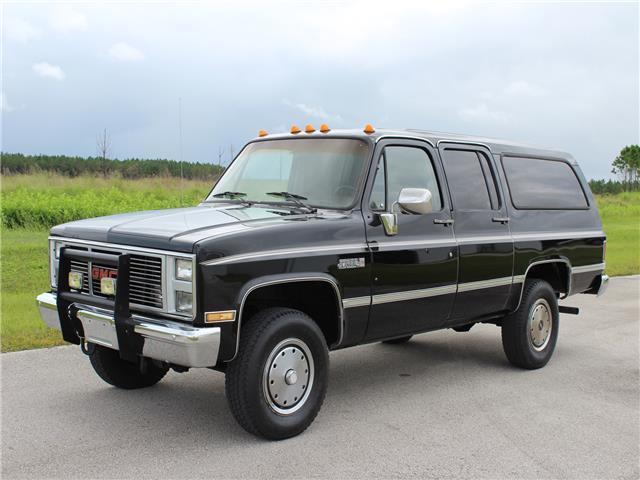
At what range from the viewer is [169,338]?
4957 mm

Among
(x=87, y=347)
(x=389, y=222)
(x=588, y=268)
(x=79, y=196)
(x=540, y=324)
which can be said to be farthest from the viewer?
(x=79, y=196)

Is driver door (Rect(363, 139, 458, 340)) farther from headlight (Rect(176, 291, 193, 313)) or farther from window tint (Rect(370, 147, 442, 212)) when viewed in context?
headlight (Rect(176, 291, 193, 313))

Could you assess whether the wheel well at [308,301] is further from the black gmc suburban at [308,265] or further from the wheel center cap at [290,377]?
the wheel center cap at [290,377]

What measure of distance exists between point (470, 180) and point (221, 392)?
9.89 ft

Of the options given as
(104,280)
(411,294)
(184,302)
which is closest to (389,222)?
(411,294)

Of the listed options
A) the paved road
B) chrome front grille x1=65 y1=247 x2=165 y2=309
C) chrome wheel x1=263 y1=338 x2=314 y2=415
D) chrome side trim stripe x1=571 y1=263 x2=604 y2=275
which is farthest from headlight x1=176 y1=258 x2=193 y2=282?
chrome side trim stripe x1=571 y1=263 x2=604 y2=275

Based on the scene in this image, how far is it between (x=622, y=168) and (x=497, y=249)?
239 ft

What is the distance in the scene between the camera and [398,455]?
205 inches

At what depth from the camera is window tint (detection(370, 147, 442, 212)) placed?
6.26 meters

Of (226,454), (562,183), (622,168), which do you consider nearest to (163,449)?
(226,454)

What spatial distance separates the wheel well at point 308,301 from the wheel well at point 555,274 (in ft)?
10.0

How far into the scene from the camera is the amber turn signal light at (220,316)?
4953 millimetres

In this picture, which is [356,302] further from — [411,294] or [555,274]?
[555,274]

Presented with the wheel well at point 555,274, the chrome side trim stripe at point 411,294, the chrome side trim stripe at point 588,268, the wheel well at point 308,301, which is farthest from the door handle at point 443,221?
the chrome side trim stripe at point 588,268
